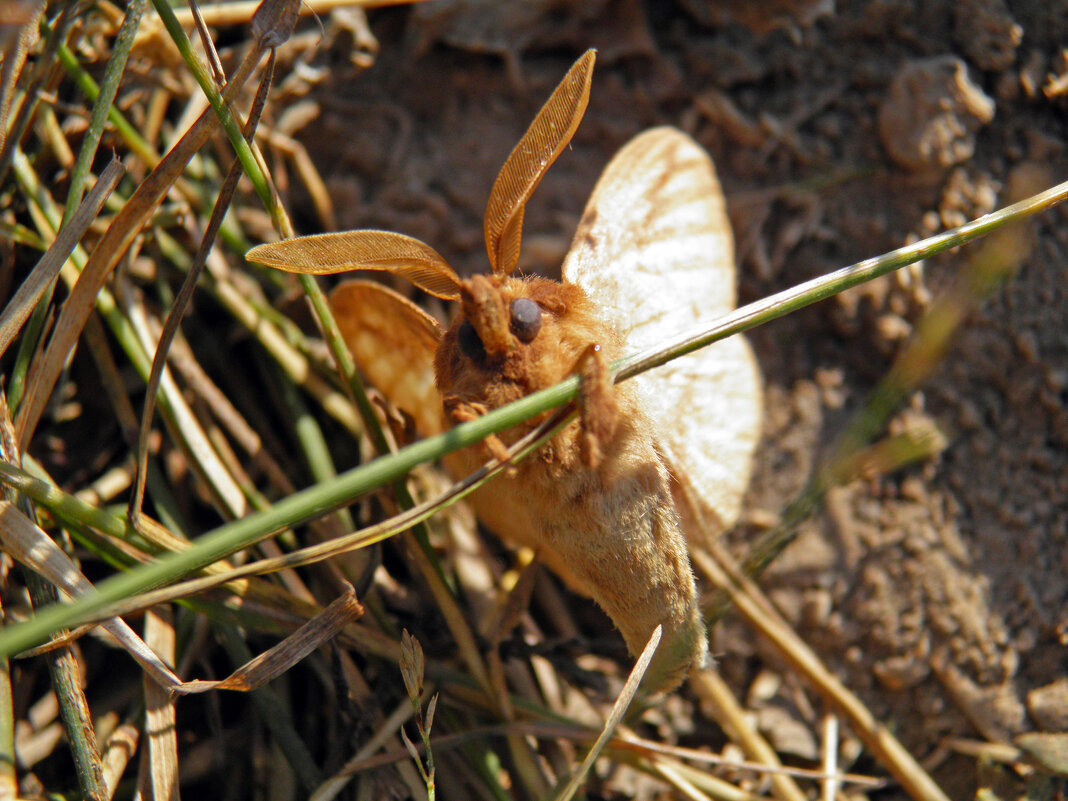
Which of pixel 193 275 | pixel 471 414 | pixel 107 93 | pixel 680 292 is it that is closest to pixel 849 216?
pixel 680 292

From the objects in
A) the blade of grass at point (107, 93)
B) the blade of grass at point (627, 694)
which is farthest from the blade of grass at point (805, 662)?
the blade of grass at point (107, 93)

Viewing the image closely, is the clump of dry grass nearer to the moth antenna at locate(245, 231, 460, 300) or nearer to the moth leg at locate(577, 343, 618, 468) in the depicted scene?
the moth leg at locate(577, 343, 618, 468)

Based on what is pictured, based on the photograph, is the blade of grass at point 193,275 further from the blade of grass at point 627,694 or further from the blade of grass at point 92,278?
the blade of grass at point 627,694

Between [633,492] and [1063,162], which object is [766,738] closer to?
[633,492]

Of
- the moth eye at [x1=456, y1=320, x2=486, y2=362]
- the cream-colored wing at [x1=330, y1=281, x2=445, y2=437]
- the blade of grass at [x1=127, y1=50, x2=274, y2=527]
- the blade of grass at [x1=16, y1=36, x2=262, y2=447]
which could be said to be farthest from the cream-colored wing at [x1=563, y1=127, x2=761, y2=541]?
the blade of grass at [x1=16, y1=36, x2=262, y2=447]

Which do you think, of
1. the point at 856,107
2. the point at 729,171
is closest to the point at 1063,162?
the point at 856,107

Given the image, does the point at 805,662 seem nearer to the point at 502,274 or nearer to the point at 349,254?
the point at 502,274
